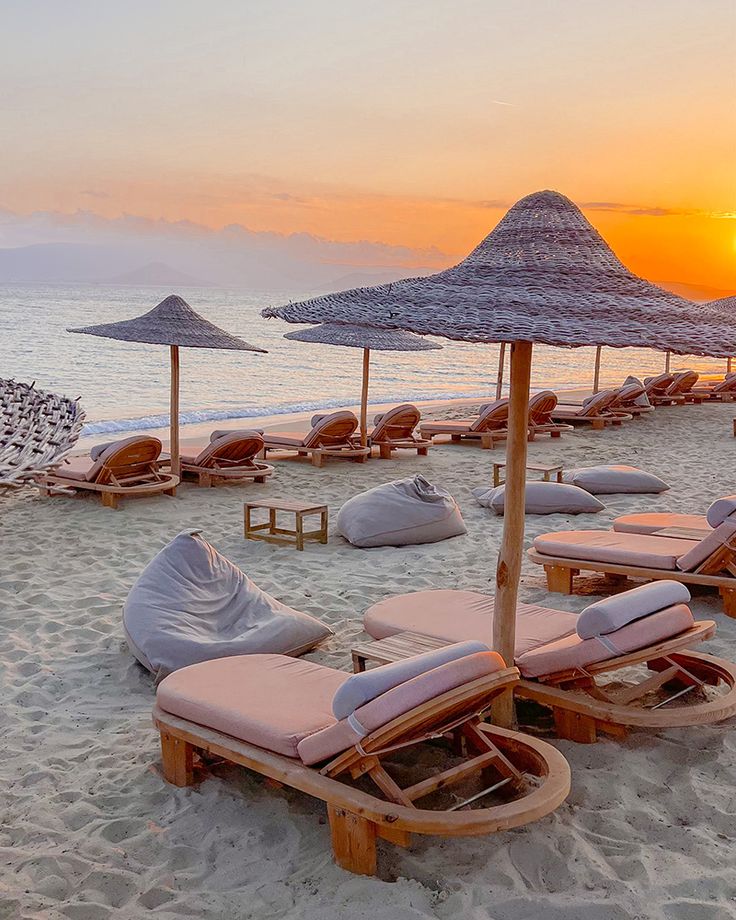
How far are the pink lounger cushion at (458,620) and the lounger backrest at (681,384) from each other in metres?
13.9

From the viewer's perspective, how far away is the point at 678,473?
10.0 metres

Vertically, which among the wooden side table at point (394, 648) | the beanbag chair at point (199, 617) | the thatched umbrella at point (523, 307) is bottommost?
the beanbag chair at point (199, 617)

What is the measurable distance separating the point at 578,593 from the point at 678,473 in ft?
16.2

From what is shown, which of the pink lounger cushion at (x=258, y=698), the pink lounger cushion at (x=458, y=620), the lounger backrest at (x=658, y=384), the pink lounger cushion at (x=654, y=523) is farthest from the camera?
the lounger backrest at (x=658, y=384)

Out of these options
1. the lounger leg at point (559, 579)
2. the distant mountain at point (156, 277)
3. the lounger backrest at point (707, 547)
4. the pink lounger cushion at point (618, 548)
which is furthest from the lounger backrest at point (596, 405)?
the distant mountain at point (156, 277)

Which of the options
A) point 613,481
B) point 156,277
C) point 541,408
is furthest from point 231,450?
point 156,277

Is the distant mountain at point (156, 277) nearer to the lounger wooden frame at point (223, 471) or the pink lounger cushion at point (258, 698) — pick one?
the lounger wooden frame at point (223, 471)

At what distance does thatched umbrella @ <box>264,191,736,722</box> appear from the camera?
2963 mm

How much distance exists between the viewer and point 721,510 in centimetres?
504

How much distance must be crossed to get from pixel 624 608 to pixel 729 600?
71.9 inches

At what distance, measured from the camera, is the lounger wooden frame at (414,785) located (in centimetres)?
260

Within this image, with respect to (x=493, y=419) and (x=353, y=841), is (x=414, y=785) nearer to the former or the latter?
(x=353, y=841)

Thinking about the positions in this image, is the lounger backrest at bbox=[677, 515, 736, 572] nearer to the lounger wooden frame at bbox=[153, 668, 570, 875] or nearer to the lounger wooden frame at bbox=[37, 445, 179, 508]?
the lounger wooden frame at bbox=[153, 668, 570, 875]

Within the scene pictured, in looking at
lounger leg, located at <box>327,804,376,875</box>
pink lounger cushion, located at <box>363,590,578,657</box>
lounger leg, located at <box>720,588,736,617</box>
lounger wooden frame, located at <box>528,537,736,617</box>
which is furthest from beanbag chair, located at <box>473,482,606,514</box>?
lounger leg, located at <box>327,804,376,875</box>
